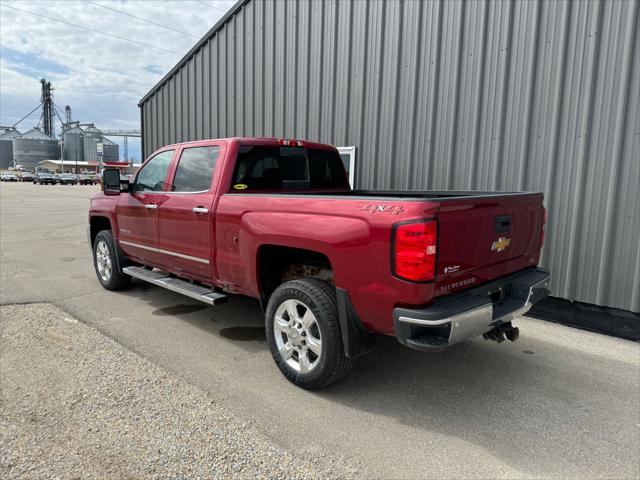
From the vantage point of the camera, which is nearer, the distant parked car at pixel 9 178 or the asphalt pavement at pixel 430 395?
the asphalt pavement at pixel 430 395

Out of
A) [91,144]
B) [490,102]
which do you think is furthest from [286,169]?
[91,144]

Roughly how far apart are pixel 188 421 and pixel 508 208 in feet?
8.83

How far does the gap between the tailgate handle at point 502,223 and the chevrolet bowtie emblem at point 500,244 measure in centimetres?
7

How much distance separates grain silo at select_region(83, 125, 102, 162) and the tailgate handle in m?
129

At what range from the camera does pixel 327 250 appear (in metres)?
3.22

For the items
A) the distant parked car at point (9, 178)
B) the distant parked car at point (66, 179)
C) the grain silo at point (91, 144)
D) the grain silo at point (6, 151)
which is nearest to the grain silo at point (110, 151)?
the grain silo at point (91, 144)

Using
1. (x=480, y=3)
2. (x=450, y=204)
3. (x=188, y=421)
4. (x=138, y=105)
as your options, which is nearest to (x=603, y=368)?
(x=450, y=204)

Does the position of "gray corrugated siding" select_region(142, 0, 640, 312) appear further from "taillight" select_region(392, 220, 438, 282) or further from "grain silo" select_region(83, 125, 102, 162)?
"grain silo" select_region(83, 125, 102, 162)

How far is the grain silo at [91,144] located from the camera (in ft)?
388

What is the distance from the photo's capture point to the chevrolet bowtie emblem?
3.33 m

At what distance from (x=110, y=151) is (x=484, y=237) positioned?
465ft

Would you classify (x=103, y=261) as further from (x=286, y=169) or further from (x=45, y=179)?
(x=45, y=179)

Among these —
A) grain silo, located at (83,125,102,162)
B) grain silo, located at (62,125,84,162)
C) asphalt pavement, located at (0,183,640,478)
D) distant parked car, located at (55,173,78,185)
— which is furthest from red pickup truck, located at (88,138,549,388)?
grain silo, located at (83,125,102,162)

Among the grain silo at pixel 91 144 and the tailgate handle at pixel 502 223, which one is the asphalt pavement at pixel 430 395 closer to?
the tailgate handle at pixel 502 223
